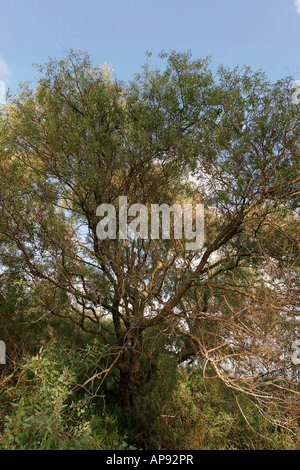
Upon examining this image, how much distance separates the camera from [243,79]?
6.87 meters

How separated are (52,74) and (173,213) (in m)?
4.53

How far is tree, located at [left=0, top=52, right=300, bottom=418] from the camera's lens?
6.56m

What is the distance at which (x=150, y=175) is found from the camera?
840 cm

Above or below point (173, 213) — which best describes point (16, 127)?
above

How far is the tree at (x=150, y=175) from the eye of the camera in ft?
21.5

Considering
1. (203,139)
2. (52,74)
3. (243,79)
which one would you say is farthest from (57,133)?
(243,79)
